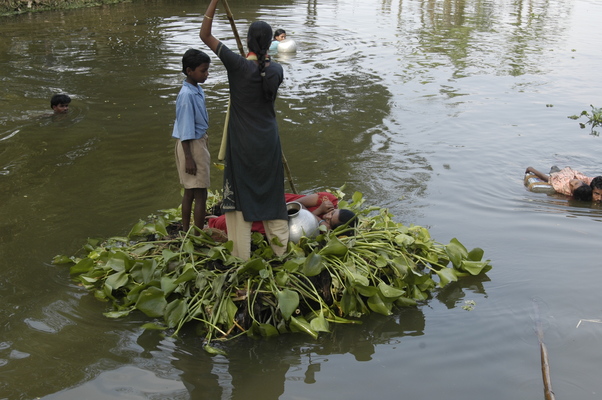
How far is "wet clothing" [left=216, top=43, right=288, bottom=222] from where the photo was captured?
3.95 m

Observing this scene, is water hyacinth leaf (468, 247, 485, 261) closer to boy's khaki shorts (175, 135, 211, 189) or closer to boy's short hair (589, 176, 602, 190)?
boy's khaki shorts (175, 135, 211, 189)

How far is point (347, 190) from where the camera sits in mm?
6812

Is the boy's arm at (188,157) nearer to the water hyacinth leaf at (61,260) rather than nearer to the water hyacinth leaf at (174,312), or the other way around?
the water hyacinth leaf at (174,312)

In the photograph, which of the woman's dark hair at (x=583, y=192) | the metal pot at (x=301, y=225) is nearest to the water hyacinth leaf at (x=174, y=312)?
the metal pot at (x=301, y=225)

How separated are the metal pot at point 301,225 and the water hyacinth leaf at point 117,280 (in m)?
1.22

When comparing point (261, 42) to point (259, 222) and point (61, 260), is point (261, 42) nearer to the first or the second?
point (259, 222)

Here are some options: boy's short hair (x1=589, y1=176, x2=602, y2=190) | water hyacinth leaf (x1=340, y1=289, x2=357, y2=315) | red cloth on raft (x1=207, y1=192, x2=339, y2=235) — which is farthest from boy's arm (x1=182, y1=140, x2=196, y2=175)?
boy's short hair (x1=589, y1=176, x2=602, y2=190)

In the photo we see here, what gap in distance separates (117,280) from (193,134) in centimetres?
121

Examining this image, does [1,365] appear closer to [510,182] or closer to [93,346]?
[93,346]

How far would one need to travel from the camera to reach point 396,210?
251 inches

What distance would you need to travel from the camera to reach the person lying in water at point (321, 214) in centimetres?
477

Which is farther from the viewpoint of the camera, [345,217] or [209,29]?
[345,217]

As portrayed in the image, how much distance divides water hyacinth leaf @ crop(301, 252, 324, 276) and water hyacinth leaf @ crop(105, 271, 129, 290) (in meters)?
1.30

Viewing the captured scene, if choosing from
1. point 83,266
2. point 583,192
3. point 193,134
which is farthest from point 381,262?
point 583,192
